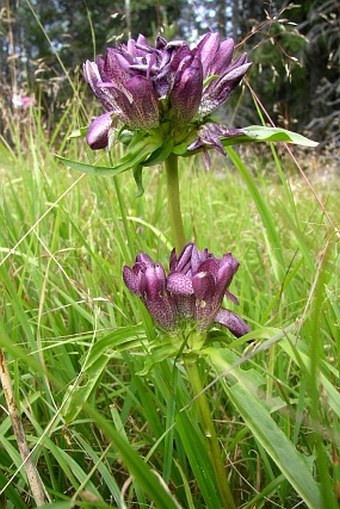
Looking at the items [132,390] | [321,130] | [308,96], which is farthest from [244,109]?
[132,390]

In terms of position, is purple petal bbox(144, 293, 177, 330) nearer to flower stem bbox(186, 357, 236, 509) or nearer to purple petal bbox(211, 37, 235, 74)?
flower stem bbox(186, 357, 236, 509)

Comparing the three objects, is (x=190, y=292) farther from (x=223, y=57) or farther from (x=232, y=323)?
(x=223, y=57)

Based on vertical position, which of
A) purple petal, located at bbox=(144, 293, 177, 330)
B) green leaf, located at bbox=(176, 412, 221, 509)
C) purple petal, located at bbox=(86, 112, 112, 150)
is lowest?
green leaf, located at bbox=(176, 412, 221, 509)

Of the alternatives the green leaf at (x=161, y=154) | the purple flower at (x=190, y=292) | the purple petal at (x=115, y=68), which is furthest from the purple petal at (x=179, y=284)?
the purple petal at (x=115, y=68)

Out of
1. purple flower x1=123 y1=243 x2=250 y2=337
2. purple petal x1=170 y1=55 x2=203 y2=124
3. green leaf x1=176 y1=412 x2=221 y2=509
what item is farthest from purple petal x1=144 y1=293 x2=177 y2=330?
purple petal x1=170 y1=55 x2=203 y2=124

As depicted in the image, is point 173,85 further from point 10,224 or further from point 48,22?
point 48,22

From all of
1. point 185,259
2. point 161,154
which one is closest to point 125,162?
point 161,154
